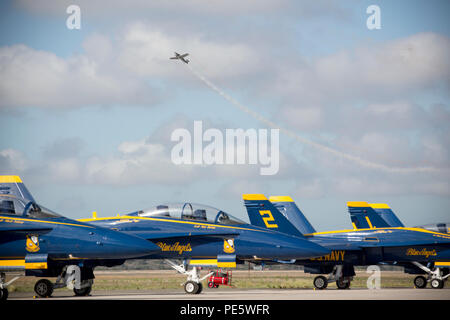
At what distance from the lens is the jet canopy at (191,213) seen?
966 inches

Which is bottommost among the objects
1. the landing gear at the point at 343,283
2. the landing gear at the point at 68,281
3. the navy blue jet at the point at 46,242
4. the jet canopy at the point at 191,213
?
the landing gear at the point at 343,283

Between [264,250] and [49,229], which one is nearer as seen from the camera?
[49,229]

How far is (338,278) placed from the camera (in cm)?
3197

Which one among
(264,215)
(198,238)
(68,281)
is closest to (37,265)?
(68,281)

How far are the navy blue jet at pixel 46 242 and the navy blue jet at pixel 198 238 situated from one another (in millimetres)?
2476

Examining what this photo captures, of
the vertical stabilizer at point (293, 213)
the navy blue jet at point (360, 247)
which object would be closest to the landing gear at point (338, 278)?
the navy blue jet at point (360, 247)

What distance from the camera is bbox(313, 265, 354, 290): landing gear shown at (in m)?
31.8

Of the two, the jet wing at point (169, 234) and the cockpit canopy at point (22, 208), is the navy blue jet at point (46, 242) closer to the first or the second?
the cockpit canopy at point (22, 208)

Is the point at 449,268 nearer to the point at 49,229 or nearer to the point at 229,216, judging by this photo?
the point at 229,216

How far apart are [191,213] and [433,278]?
43.9 ft

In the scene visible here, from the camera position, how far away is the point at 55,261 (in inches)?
837
